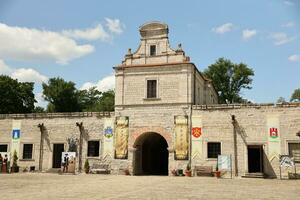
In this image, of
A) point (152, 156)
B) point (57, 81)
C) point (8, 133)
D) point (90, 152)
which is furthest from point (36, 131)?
point (57, 81)

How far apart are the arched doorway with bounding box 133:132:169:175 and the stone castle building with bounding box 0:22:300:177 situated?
0.08 m

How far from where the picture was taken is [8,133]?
29.1 metres

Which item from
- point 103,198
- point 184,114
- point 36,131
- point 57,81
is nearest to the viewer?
point 103,198

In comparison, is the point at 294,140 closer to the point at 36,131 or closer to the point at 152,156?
the point at 152,156

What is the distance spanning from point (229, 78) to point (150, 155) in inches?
910

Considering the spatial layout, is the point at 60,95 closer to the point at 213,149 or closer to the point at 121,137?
the point at 121,137

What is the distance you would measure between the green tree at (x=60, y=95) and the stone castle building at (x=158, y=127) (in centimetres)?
2199

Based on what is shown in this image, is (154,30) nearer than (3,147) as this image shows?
Yes

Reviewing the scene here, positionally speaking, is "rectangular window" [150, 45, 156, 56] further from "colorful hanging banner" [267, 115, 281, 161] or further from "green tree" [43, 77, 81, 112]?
"green tree" [43, 77, 81, 112]

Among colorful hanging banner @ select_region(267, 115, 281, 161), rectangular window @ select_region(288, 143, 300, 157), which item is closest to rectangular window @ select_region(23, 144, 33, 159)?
colorful hanging banner @ select_region(267, 115, 281, 161)

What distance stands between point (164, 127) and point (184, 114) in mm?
1701

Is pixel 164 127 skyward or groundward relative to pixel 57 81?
groundward

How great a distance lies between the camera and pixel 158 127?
2491cm

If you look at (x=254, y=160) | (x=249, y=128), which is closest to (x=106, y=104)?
(x=254, y=160)
